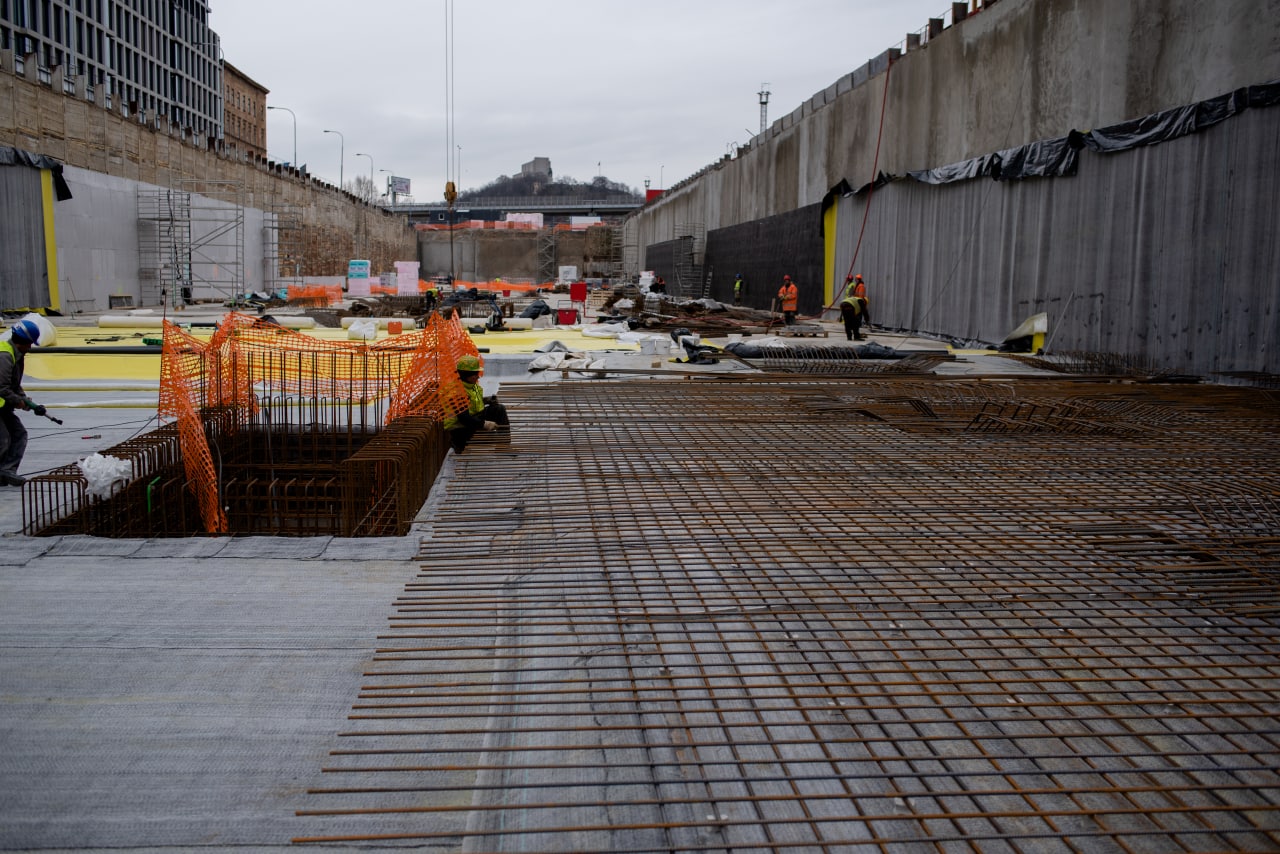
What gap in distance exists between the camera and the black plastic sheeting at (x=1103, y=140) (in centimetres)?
1112

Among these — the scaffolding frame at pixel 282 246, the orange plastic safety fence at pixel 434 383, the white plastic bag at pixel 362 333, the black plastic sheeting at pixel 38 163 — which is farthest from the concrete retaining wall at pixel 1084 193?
the scaffolding frame at pixel 282 246

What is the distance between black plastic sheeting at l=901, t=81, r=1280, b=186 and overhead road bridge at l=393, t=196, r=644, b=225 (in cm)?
10499

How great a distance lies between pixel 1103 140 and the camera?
45.0ft

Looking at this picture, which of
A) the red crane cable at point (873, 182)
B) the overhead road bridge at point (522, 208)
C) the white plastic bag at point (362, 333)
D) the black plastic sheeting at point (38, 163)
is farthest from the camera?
the overhead road bridge at point (522, 208)

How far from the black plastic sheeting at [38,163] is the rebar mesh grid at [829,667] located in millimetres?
23578

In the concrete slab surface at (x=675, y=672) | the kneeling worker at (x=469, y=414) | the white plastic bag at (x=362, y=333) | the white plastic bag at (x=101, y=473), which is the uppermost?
the white plastic bag at (x=362, y=333)

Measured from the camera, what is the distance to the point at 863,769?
2820 millimetres

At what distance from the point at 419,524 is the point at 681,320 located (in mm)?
16908

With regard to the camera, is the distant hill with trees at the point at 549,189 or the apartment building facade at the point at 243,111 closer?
the apartment building facade at the point at 243,111

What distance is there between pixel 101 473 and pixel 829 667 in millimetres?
4952

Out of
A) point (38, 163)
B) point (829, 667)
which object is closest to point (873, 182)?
point (829, 667)

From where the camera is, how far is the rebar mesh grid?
2576 millimetres

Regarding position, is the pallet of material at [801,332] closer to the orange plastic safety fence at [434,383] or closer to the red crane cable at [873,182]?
the red crane cable at [873,182]

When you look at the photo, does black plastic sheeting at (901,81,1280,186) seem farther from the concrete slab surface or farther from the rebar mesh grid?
the concrete slab surface
